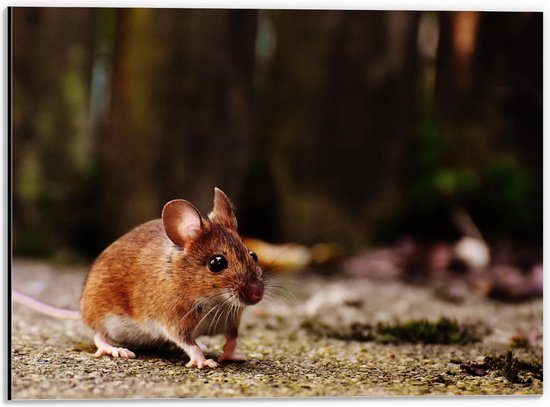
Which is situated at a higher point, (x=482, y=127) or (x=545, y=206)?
(x=482, y=127)

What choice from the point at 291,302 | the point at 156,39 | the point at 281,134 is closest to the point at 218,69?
the point at 156,39

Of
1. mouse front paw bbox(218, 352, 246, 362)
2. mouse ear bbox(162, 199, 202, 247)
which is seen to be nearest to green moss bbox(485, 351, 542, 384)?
mouse front paw bbox(218, 352, 246, 362)

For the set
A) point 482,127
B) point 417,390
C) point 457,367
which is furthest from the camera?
point 482,127

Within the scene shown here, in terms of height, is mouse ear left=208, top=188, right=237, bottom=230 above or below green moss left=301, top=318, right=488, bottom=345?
above

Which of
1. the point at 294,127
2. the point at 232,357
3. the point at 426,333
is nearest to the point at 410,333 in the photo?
the point at 426,333

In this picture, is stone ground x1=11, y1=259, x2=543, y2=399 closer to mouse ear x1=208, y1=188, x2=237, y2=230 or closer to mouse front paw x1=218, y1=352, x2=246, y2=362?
mouse front paw x1=218, y1=352, x2=246, y2=362

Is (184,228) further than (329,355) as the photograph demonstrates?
No

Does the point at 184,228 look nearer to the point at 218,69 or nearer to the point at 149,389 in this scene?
the point at 149,389
